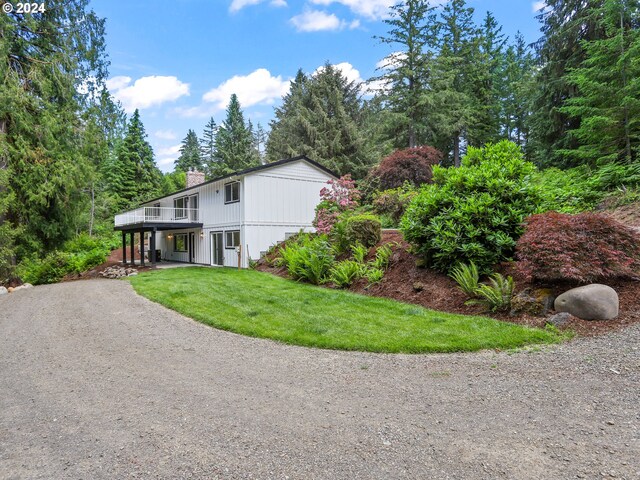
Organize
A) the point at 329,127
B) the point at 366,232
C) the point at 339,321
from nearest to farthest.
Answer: the point at 339,321 → the point at 366,232 → the point at 329,127

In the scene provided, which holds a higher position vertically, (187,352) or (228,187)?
(228,187)

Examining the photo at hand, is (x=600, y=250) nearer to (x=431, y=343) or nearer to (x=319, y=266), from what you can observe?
(x=431, y=343)

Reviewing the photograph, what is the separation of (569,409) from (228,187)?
653 inches

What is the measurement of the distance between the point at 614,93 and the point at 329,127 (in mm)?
20509

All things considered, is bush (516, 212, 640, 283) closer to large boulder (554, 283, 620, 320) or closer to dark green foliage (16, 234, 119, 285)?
large boulder (554, 283, 620, 320)

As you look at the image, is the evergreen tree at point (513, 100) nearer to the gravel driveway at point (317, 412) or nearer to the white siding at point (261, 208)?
the white siding at point (261, 208)

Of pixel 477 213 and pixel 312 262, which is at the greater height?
pixel 477 213

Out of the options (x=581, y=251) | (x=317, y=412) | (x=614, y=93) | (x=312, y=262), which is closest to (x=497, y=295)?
(x=581, y=251)

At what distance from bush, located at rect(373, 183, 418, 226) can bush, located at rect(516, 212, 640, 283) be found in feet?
28.7

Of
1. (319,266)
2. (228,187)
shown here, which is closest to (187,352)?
(319,266)

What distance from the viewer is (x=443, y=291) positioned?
6969 millimetres

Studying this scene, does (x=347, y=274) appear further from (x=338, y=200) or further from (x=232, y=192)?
(x=232, y=192)

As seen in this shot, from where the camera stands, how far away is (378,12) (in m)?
22.5

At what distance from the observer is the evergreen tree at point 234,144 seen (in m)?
37.0
